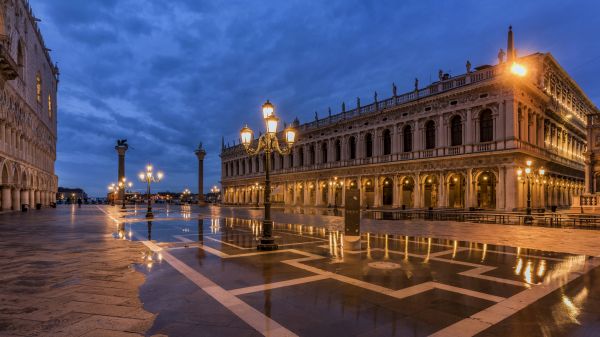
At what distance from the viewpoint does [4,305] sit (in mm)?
5820

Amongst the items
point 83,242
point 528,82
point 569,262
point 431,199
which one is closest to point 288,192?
point 431,199

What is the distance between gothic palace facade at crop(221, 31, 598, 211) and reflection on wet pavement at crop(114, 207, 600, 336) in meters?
22.8

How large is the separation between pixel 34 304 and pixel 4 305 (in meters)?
0.46

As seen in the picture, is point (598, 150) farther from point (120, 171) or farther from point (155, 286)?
point (120, 171)

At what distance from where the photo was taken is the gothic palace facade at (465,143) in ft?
105

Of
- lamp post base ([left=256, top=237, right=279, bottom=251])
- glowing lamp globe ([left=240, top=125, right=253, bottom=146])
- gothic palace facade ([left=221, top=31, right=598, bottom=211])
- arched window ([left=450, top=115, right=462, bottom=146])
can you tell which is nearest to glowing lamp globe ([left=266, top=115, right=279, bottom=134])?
glowing lamp globe ([left=240, top=125, right=253, bottom=146])

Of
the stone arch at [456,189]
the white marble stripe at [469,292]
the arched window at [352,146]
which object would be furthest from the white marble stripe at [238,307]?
the arched window at [352,146]

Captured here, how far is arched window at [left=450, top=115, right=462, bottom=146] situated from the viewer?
35956 millimetres

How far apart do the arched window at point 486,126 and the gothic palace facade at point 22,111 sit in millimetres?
40272

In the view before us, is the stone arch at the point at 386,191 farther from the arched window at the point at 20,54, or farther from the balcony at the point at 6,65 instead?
the arched window at the point at 20,54

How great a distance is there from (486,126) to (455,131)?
3.13 metres

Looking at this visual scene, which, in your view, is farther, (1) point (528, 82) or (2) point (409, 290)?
(1) point (528, 82)

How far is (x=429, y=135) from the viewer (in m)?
38.6

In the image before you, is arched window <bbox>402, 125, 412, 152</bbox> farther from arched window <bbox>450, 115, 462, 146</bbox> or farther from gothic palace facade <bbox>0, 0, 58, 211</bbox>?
gothic palace facade <bbox>0, 0, 58, 211</bbox>
